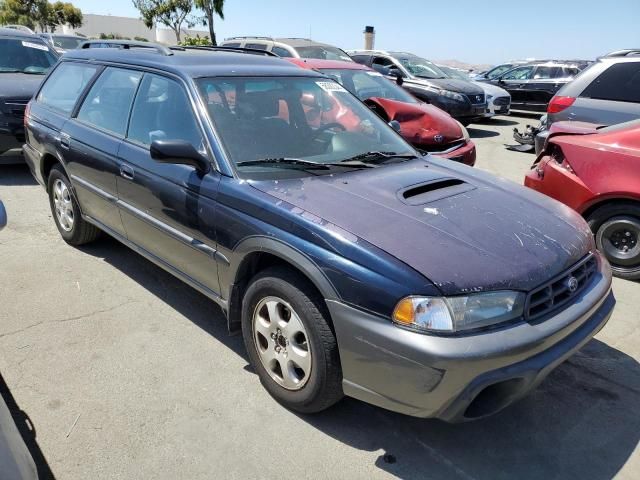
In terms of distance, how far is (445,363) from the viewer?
2.06 metres

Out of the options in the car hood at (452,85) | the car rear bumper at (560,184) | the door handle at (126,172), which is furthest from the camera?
the car hood at (452,85)

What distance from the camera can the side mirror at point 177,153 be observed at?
2.77 metres

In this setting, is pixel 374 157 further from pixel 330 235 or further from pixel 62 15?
pixel 62 15

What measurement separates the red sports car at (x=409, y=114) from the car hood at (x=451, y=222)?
3679mm

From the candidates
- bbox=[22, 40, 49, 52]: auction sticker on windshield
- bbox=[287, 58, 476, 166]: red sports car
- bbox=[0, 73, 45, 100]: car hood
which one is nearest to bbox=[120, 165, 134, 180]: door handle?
bbox=[287, 58, 476, 166]: red sports car

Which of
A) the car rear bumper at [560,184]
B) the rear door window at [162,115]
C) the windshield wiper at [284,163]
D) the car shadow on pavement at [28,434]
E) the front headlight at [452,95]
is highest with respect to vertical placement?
the rear door window at [162,115]

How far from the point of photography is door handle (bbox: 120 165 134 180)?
11.4 ft

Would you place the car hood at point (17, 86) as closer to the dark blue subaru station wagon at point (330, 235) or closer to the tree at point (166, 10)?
the dark blue subaru station wagon at point (330, 235)

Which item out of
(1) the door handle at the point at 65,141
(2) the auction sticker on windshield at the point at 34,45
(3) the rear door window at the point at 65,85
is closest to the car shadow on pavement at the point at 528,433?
(1) the door handle at the point at 65,141

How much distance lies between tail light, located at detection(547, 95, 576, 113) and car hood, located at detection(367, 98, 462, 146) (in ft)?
4.14

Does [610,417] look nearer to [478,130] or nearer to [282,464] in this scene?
Result: [282,464]

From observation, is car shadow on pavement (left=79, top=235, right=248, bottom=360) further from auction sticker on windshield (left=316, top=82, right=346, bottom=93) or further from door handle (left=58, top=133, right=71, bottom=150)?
auction sticker on windshield (left=316, top=82, right=346, bottom=93)

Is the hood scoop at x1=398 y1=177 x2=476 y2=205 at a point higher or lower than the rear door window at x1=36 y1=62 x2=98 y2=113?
lower

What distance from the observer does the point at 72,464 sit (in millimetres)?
2367
